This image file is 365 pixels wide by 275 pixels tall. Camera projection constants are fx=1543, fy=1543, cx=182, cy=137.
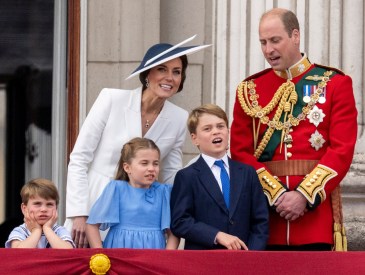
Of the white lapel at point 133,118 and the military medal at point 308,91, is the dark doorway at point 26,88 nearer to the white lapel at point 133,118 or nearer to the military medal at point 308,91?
the white lapel at point 133,118

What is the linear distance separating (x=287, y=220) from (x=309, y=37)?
222 cm

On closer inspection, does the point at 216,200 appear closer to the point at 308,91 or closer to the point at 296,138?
the point at 296,138

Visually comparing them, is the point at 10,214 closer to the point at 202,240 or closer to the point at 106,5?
the point at 106,5

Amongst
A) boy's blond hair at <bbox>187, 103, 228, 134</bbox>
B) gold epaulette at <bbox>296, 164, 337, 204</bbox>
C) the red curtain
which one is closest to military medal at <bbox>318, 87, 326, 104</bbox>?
gold epaulette at <bbox>296, 164, 337, 204</bbox>

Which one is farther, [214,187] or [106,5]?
[106,5]

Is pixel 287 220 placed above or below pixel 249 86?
below

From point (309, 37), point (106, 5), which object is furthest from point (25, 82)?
point (309, 37)

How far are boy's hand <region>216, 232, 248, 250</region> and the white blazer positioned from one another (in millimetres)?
822

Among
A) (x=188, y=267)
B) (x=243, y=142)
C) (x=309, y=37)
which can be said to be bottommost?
(x=188, y=267)

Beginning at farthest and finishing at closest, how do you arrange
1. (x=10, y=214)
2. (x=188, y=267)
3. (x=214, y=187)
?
1. (x=10, y=214)
2. (x=214, y=187)
3. (x=188, y=267)

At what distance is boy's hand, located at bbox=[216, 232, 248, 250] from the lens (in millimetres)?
7230

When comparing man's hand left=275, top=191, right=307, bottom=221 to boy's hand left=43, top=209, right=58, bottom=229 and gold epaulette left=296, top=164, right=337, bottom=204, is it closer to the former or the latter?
gold epaulette left=296, top=164, right=337, bottom=204

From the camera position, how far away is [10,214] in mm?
9438

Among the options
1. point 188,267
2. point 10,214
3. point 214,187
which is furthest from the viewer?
point 10,214
